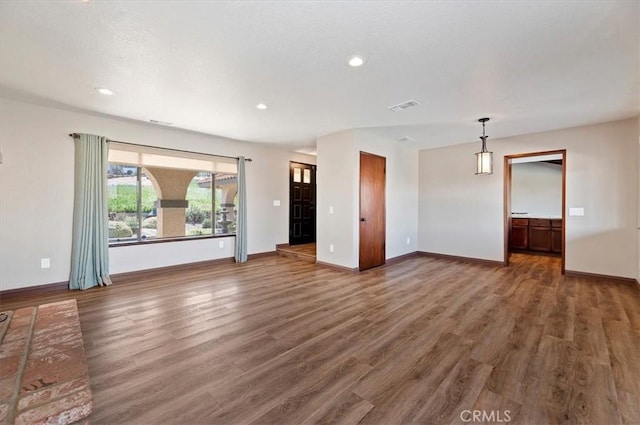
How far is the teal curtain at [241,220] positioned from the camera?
6055 millimetres

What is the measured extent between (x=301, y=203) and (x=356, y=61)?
523 cm

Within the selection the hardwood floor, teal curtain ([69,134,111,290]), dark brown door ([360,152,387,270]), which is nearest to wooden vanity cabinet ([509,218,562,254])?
the hardwood floor

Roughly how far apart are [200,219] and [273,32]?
451cm

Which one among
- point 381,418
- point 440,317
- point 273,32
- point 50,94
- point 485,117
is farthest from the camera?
point 485,117

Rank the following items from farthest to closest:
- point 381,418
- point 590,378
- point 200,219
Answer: point 200,219
point 590,378
point 381,418

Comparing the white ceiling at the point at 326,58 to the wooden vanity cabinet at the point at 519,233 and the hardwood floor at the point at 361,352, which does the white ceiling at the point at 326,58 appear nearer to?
the hardwood floor at the point at 361,352

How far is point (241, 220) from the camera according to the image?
607cm

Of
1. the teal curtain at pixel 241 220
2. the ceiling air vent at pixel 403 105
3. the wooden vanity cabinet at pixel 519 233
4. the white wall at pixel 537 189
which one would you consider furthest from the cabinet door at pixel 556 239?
the teal curtain at pixel 241 220

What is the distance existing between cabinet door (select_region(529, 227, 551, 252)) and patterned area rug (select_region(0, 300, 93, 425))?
877 cm

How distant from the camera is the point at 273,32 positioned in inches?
87.1

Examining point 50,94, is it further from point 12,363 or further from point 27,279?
point 12,363

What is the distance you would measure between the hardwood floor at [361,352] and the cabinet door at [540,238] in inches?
108

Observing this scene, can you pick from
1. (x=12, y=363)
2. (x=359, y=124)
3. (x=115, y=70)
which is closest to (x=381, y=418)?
(x=12, y=363)

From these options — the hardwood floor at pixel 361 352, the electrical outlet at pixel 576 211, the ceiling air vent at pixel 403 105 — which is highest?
the ceiling air vent at pixel 403 105
